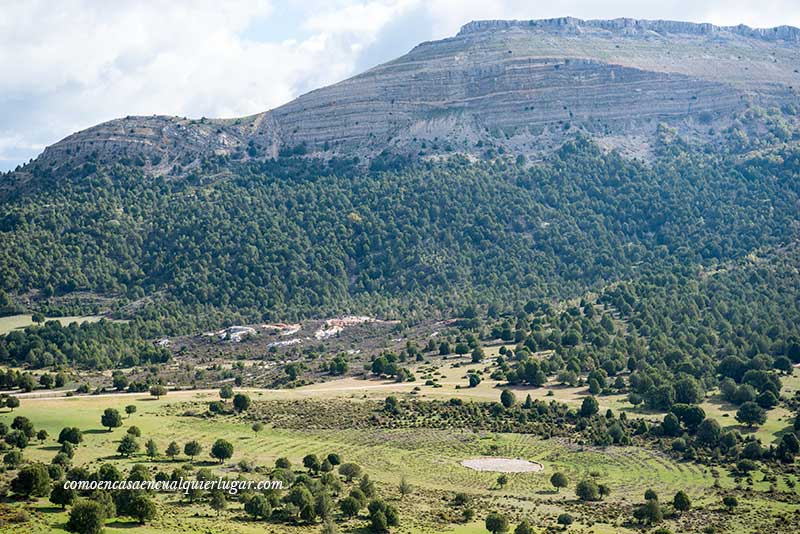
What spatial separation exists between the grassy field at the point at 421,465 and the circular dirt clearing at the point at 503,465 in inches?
45.7

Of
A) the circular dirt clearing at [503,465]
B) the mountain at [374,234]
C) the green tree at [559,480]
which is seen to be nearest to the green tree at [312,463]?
the circular dirt clearing at [503,465]

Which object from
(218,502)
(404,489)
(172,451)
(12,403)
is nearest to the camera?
(218,502)

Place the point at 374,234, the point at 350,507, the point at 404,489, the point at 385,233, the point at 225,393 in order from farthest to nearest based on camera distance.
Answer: the point at 374,234 → the point at 385,233 → the point at 225,393 → the point at 404,489 → the point at 350,507

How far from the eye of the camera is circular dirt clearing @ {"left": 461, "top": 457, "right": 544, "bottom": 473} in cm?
8081

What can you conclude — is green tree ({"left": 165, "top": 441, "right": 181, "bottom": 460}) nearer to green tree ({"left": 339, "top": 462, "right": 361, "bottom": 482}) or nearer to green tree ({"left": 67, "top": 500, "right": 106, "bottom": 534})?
green tree ({"left": 339, "top": 462, "right": 361, "bottom": 482})

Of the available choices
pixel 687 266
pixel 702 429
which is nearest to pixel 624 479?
pixel 702 429

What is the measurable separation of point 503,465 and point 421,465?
688 centimetres

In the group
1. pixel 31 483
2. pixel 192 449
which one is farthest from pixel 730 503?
pixel 31 483

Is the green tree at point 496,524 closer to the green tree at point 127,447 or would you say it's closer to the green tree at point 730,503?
the green tree at point 730,503

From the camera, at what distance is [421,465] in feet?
268

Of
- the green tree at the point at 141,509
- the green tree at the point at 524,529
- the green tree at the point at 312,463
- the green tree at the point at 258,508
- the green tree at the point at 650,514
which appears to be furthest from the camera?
the green tree at the point at 312,463

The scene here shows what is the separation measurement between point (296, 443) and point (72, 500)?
2777cm

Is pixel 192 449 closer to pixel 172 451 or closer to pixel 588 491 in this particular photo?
pixel 172 451

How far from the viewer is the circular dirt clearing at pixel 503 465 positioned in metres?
80.8
